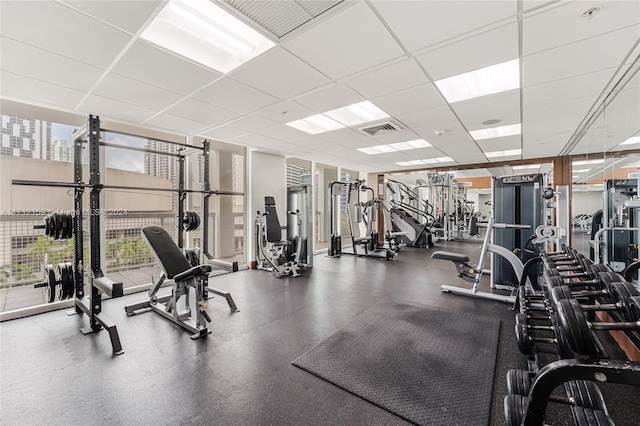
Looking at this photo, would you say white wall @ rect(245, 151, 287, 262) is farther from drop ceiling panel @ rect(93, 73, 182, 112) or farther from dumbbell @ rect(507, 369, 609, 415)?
dumbbell @ rect(507, 369, 609, 415)

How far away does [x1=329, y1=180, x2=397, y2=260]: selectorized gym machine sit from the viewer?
7043 mm

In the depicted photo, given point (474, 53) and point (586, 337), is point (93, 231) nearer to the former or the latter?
point (586, 337)

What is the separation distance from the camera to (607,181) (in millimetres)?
3242

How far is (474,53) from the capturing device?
7.39 ft

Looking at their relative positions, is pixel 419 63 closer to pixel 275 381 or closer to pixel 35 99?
pixel 275 381

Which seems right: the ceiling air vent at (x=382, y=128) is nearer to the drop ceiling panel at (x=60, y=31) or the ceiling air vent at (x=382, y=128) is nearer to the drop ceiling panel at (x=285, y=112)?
the drop ceiling panel at (x=285, y=112)

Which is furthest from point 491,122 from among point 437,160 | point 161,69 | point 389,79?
point 161,69

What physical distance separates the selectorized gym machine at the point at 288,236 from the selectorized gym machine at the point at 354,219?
119cm

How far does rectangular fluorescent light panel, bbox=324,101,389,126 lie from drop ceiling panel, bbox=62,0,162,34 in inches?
87.5

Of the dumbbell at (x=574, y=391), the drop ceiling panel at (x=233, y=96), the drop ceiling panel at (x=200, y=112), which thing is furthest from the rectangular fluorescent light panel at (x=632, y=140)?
the drop ceiling panel at (x=200, y=112)

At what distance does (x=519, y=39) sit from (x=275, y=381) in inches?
123

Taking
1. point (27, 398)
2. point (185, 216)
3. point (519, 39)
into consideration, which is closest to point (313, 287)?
point (185, 216)

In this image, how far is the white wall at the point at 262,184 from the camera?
19.1ft

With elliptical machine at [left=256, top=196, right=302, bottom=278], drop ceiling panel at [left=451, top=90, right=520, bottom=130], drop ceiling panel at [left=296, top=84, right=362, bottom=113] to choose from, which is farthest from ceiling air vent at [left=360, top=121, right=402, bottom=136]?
elliptical machine at [left=256, top=196, right=302, bottom=278]
